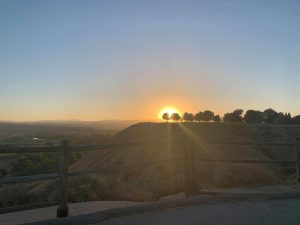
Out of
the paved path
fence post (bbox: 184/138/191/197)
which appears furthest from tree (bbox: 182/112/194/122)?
the paved path

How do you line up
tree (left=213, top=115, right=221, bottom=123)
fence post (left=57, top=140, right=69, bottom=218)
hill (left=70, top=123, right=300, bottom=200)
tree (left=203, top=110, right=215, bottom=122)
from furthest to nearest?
tree (left=203, top=110, right=215, bottom=122) < tree (left=213, top=115, right=221, bottom=123) < hill (left=70, top=123, right=300, bottom=200) < fence post (left=57, top=140, right=69, bottom=218)

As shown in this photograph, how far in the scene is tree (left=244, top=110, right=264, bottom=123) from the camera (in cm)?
10206

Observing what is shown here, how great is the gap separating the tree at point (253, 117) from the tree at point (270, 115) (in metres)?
1.60

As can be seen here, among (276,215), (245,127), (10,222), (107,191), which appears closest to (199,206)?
(276,215)

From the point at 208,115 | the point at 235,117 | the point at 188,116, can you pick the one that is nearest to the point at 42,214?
the point at 208,115

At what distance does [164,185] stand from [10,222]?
8127 mm

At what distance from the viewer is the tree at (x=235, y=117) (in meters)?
97.8

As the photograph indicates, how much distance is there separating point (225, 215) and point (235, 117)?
92.1 m

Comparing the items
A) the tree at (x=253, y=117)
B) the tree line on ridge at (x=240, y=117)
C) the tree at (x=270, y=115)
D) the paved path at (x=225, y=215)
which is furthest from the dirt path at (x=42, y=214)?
the tree at (x=270, y=115)

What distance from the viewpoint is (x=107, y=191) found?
14.2m

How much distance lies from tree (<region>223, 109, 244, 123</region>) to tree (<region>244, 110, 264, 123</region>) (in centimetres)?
194

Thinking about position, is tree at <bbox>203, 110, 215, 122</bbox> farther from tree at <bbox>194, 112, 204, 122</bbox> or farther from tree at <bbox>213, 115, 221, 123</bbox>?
tree at <bbox>213, 115, 221, 123</bbox>

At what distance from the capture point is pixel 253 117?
103 m

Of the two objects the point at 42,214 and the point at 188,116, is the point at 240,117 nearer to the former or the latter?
the point at 188,116
